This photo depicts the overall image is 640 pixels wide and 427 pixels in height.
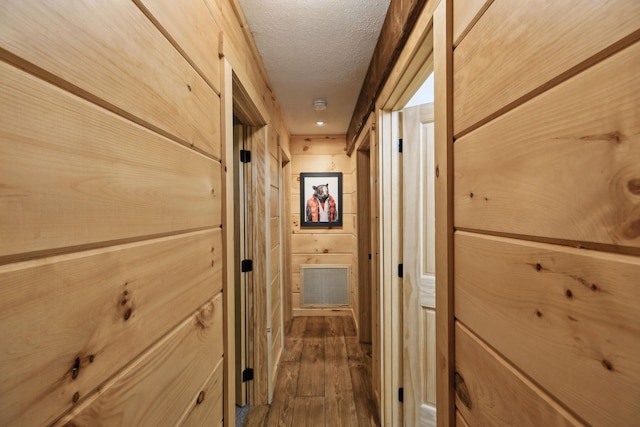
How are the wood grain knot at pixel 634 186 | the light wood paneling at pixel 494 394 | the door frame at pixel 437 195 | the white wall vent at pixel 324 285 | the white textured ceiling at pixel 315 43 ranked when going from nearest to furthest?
the wood grain knot at pixel 634 186 < the light wood paneling at pixel 494 394 < the door frame at pixel 437 195 < the white textured ceiling at pixel 315 43 < the white wall vent at pixel 324 285

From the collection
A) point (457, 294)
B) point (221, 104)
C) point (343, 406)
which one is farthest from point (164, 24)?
point (343, 406)

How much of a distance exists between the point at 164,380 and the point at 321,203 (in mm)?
3354

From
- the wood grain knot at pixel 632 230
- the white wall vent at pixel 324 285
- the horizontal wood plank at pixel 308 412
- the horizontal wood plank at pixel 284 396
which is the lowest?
the horizontal wood plank at pixel 308 412

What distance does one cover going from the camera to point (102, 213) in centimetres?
53

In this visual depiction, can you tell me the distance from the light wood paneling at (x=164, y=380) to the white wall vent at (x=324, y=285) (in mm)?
2894

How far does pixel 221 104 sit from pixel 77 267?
2.91 feet

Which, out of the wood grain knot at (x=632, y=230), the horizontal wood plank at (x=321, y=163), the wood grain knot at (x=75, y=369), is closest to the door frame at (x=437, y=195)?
the wood grain knot at (x=632, y=230)

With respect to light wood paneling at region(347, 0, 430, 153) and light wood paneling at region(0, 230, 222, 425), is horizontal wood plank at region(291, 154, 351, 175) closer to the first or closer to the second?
light wood paneling at region(347, 0, 430, 153)

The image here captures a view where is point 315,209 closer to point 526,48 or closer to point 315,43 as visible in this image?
point 315,43

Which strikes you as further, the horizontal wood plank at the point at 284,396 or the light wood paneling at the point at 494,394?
the horizontal wood plank at the point at 284,396

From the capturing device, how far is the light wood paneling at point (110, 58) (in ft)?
1.31

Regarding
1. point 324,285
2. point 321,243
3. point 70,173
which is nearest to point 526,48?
point 70,173

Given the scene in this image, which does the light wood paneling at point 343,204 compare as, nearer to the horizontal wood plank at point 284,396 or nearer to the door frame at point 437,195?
the horizontal wood plank at point 284,396

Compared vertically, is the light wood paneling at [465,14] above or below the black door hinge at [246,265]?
above
